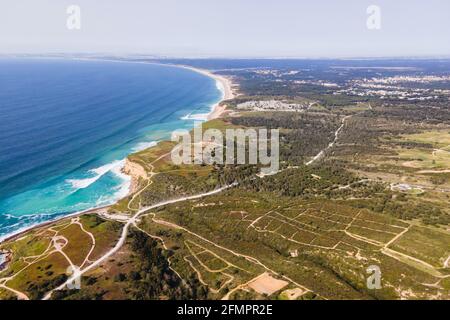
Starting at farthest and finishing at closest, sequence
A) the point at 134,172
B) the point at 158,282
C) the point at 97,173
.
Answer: the point at 97,173 → the point at 134,172 → the point at 158,282

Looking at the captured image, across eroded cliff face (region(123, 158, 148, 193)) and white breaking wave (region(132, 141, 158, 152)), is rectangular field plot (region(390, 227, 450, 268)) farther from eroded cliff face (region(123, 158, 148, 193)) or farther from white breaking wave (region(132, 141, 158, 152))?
white breaking wave (region(132, 141, 158, 152))

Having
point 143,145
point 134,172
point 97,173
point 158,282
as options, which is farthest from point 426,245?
point 143,145

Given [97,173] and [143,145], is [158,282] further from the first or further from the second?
[143,145]

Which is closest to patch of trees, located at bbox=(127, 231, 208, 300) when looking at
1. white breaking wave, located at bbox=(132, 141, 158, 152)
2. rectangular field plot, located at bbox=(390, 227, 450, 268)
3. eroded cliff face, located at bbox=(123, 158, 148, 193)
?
rectangular field plot, located at bbox=(390, 227, 450, 268)

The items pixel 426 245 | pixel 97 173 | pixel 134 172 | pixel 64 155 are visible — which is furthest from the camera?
pixel 64 155

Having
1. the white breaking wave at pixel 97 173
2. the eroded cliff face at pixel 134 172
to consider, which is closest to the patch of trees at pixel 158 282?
the eroded cliff face at pixel 134 172

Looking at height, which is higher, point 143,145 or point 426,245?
point 143,145

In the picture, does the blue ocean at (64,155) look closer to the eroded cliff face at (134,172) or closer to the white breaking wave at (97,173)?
the white breaking wave at (97,173)
